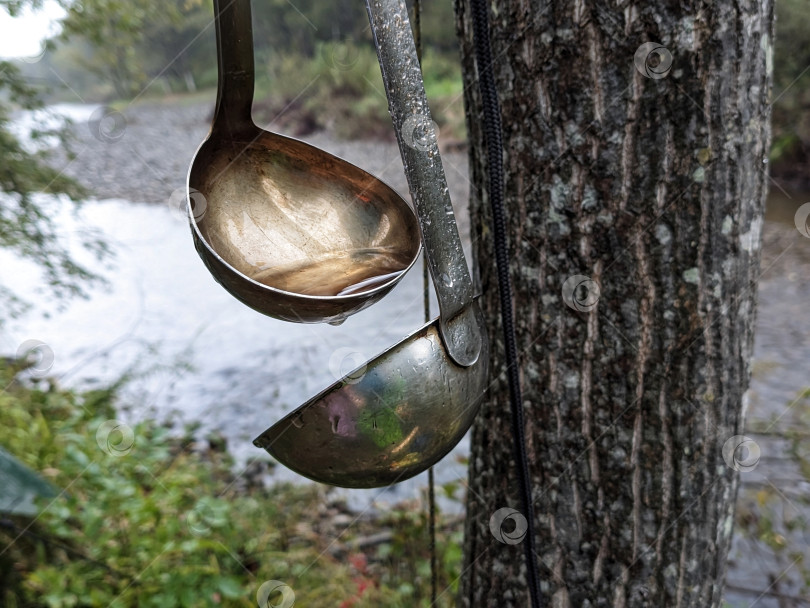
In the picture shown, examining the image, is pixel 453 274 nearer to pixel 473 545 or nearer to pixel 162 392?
pixel 473 545

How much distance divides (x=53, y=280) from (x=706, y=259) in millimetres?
2678

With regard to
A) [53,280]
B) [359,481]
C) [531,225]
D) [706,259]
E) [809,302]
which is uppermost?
[53,280]

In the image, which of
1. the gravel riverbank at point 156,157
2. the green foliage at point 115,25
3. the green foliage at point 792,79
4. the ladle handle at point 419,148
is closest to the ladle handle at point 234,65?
the ladle handle at point 419,148

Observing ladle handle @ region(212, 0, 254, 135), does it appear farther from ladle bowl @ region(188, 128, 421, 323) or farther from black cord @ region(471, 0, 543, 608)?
black cord @ region(471, 0, 543, 608)

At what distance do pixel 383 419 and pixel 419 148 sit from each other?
0.26 m

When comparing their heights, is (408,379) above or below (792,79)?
below

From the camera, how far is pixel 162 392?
3236 millimetres

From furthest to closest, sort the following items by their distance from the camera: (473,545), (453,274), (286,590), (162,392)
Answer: (162,392) < (286,590) < (473,545) < (453,274)

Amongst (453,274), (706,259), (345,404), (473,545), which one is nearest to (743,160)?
(706,259)

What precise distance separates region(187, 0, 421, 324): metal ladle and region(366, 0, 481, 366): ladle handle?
0.08 meters

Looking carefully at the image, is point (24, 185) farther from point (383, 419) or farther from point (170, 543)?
point (383, 419)

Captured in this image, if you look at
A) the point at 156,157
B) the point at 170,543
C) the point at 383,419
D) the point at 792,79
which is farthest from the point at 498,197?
the point at 792,79

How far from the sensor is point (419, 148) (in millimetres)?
535

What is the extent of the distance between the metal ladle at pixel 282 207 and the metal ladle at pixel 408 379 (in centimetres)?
8
